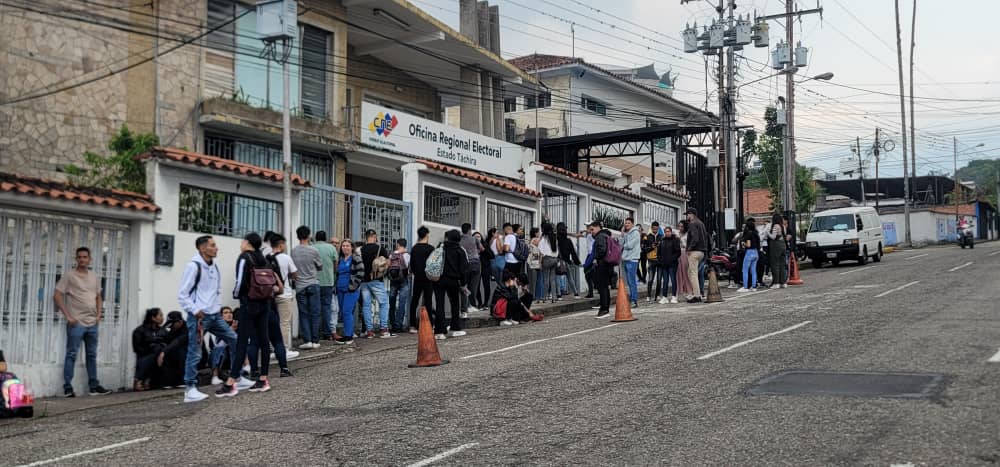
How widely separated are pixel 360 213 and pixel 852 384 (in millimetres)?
10650

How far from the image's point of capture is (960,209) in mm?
66750

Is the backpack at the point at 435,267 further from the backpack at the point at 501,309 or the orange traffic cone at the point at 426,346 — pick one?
the backpack at the point at 501,309

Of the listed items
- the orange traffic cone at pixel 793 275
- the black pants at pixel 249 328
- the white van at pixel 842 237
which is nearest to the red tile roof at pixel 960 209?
the white van at pixel 842 237

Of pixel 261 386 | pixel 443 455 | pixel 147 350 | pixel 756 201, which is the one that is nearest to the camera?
pixel 443 455

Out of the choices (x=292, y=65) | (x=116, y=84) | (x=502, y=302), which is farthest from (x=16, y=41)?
(x=502, y=302)

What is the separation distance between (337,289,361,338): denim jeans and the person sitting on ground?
3.75 m

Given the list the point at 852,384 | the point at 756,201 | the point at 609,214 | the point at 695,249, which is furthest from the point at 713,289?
the point at 756,201

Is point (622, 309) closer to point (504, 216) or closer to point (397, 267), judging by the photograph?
point (397, 267)

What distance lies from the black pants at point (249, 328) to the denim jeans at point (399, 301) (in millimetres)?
6046

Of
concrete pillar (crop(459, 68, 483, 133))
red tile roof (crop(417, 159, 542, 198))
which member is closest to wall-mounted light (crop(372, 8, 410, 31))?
concrete pillar (crop(459, 68, 483, 133))

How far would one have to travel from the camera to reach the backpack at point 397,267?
16.3m

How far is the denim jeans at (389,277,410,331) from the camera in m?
16.7

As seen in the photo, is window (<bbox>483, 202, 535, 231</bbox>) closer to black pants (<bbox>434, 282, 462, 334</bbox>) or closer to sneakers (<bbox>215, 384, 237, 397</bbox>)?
black pants (<bbox>434, 282, 462, 334</bbox>)

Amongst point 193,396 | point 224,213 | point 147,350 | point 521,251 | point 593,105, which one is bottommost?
point 193,396
